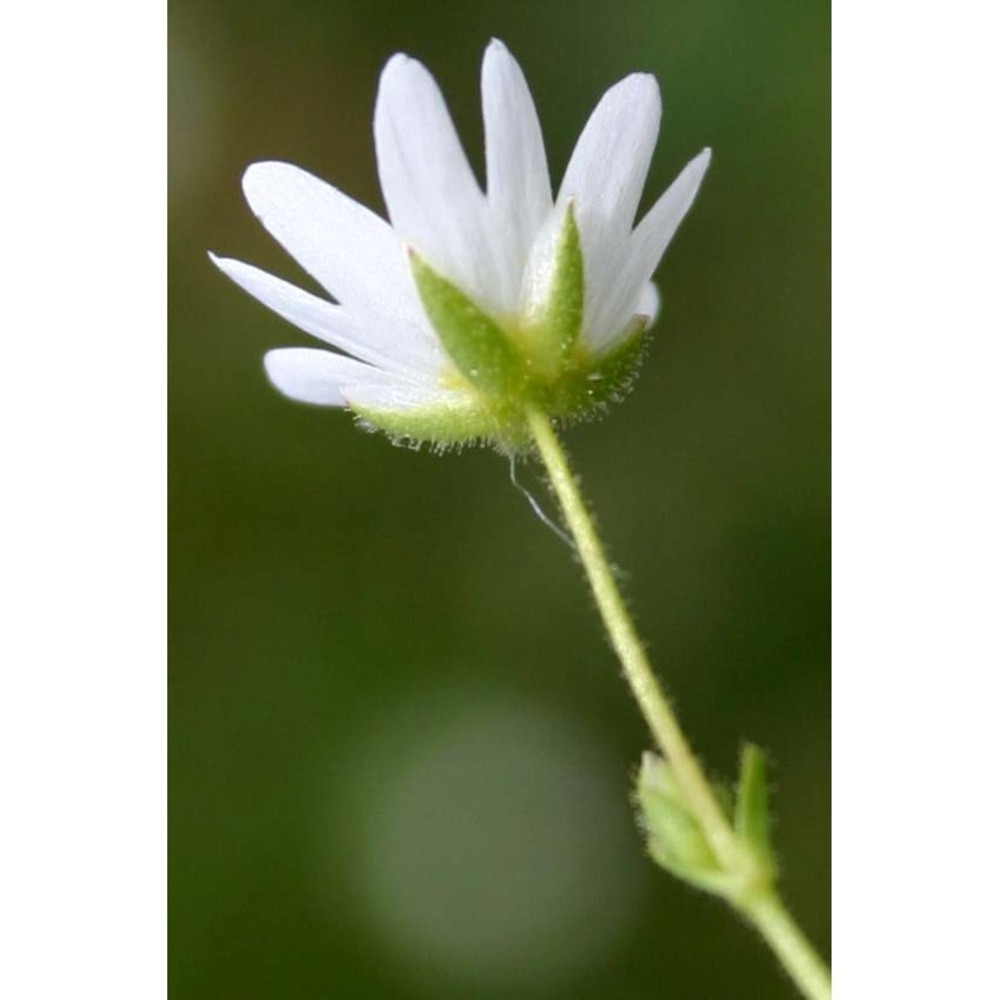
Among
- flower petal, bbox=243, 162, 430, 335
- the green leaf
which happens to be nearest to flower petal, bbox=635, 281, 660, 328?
flower petal, bbox=243, 162, 430, 335

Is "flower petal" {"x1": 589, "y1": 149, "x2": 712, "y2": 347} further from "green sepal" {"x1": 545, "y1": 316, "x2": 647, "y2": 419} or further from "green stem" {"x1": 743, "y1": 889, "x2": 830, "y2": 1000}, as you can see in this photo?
"green stem" {"x1": 743, "y1": 889, "x2": 830, "y2": 1000}

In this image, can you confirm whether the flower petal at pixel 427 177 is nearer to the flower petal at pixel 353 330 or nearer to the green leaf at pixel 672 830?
the flower petal at pixel 353 330

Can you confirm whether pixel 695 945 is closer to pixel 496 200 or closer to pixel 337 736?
pixel 337 736

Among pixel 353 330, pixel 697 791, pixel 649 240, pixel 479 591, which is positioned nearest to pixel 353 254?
pixel 353 330

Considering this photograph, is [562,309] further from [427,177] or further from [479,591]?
[479,591]

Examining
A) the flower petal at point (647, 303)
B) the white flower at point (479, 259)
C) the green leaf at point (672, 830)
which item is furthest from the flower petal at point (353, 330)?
the green leaf at point (672, 830)
